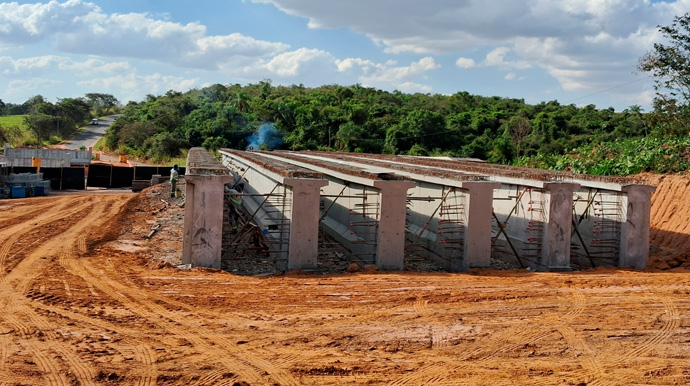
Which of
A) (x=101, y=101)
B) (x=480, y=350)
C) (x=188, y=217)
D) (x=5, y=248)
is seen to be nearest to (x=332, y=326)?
(x=480, y=350)

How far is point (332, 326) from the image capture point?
925 cm

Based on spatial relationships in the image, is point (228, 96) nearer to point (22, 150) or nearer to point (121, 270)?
point (22, 150)

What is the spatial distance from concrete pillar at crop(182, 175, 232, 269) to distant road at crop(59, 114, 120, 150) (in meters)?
66.4

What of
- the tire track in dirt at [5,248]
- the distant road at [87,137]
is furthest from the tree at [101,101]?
the tire track in dirt at [5,248]

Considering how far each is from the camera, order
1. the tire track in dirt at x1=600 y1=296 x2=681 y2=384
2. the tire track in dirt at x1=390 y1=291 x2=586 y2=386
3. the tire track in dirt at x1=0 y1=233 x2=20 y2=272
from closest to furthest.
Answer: the tire track in dirt at x1=390 y1=291 x2=586 y2=386
the tire track in dirt at x1=600 y1=296 x2=681 y2=384
the tire track in dirt at x1=0 y1=233 x2=20 y2=272

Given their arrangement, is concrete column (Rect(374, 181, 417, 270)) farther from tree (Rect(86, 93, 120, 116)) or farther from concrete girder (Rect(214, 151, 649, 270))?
tree (Rect(86, 93, 120, 116))

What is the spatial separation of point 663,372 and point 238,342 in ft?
17.8

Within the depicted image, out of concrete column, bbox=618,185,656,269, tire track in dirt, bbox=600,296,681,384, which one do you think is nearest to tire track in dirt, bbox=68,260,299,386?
tire track in dirt, bbox=600,296,681,384

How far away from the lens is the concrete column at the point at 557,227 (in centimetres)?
1499

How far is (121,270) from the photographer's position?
13.1 metres

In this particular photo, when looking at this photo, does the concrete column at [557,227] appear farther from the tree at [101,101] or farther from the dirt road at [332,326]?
the tree at [101,101]

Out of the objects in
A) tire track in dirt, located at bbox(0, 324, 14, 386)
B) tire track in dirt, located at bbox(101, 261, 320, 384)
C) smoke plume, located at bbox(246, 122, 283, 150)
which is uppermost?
smoke plume, located at bbox(246, 122, 283, 150)

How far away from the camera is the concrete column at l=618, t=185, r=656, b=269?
15.5 m

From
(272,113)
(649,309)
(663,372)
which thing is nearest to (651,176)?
(649,309)
